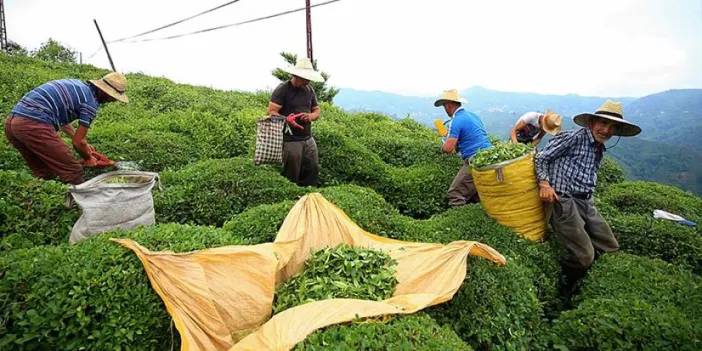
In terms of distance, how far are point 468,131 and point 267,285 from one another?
3826 millimetres

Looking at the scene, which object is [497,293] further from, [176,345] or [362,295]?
[176,345]

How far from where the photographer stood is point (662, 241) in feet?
17.6

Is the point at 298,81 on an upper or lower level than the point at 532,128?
upper

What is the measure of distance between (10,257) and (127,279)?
2.90 ft

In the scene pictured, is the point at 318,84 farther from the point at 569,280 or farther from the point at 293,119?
the point at 569,280

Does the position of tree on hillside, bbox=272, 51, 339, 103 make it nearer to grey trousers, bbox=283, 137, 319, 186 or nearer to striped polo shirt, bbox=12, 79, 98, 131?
grey trousers, bbox=283, 137, 319, 186

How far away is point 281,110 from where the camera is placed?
245 inches

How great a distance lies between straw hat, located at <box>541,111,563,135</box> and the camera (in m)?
6.17

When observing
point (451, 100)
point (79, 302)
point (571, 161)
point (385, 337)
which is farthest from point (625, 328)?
point (79, 302)

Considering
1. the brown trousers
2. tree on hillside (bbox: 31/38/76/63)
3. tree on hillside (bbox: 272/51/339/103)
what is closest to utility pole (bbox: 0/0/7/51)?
tree on hillside (bbox: 31/38/76/63)

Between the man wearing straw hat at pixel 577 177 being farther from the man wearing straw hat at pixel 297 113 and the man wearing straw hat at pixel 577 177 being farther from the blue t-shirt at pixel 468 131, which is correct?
the man wearing straw hat at pixel 297 113

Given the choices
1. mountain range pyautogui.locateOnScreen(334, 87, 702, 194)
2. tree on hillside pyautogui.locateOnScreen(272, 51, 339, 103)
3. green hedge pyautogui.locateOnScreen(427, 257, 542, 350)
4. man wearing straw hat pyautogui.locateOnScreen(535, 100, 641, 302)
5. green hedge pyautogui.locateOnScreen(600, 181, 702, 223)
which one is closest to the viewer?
green hedge pyautogui.locateOnScreen(427, 257, 542, 350)

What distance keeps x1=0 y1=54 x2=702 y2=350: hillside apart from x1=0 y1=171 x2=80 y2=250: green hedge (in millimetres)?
13

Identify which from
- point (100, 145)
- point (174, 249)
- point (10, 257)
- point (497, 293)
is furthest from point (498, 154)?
point (100, 145)
